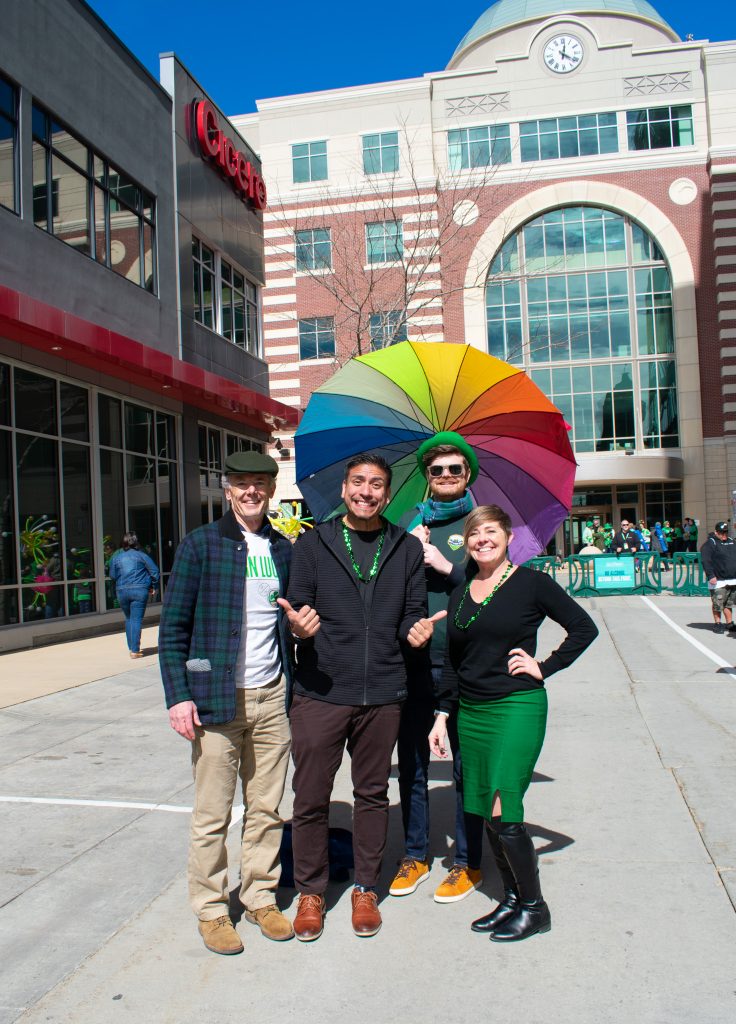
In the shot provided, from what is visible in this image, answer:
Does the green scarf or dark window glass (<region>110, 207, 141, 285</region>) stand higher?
dark window glass (<region>110, 207, 141, 285</region>)

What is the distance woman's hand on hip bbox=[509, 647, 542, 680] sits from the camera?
355 cm

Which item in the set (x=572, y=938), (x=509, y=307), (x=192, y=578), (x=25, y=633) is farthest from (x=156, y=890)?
(x=509, y=307)

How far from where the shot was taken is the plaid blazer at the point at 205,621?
3.55 m

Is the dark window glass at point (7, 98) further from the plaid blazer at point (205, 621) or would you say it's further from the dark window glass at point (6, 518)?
the plaid blazer at point (205, 621)

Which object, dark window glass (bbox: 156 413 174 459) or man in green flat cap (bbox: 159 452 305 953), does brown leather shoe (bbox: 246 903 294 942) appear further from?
dark window glass (bbox: 156 413 174 459)

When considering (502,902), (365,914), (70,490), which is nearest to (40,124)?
(70,490)

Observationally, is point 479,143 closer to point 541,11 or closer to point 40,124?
point 541,11

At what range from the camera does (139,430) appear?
1773 centimetres

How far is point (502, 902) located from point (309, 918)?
2.62ft

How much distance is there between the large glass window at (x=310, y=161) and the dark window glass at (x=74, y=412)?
27708 mm

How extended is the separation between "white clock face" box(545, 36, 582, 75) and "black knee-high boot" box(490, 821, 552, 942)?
42.6m

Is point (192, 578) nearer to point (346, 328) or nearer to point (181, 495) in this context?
point (181, 495)

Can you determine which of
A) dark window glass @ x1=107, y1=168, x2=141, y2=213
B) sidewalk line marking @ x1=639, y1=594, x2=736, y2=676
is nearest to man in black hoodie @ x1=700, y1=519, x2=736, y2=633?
sidewalk line marking @ x1=639, y1=594, x2=736, y2=676

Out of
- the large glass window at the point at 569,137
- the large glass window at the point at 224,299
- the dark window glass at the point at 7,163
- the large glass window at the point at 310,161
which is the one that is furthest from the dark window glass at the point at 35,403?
the large glass window at the point at 569,137
